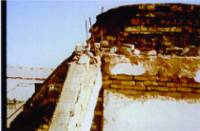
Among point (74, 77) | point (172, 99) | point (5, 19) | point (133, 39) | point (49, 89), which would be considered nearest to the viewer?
point (5, 19)

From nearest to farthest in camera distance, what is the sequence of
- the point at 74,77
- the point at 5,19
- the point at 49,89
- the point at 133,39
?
the point at 5,19, the point at 74,77, the point at 133,39, the point at 49,89

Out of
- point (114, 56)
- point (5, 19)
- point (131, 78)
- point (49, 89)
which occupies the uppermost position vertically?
point (5, 19)

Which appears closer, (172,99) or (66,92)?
(66,92)

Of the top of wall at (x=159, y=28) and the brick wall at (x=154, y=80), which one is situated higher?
the top of wall at (x=159, y=28)

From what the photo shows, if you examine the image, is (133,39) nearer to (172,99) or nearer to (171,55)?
(171,55)

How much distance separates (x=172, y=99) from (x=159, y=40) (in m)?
0.68

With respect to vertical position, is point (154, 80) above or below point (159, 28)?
below

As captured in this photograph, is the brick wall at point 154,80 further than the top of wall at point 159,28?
No

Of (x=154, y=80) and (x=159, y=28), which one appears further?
(x=159, y=28)

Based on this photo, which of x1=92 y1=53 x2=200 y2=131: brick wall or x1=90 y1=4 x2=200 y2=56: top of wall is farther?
x1=90 y1=4 x2=200 y2=56: top of wall

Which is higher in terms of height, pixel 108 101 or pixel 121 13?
pixel 121 13

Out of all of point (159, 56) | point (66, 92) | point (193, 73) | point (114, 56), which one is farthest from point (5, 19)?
point (193, 73)

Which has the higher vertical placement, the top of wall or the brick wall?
the top of wall

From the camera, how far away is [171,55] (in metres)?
3.51
